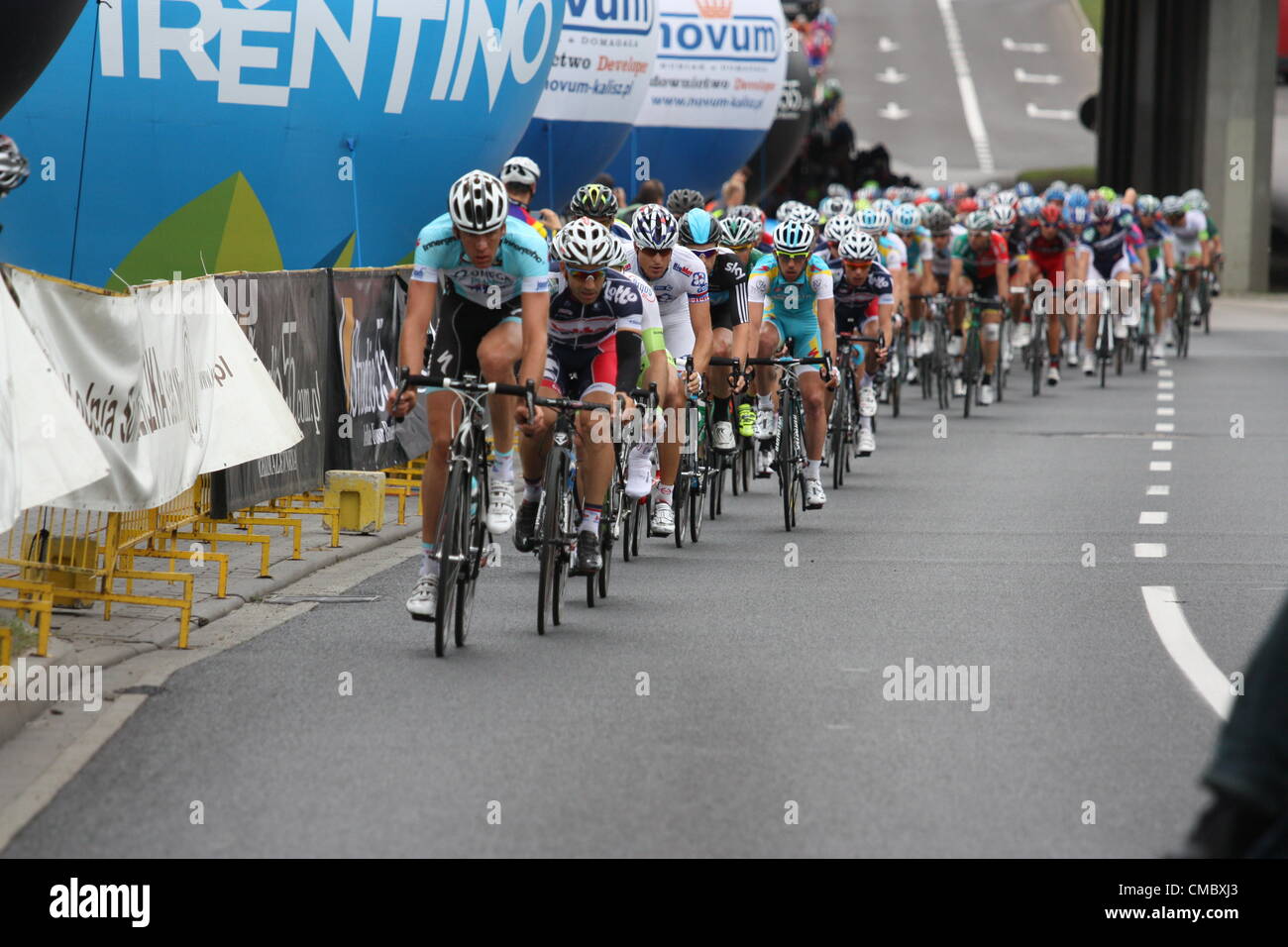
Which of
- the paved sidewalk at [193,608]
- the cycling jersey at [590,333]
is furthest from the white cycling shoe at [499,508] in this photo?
the paved sidewalk at [193,608]

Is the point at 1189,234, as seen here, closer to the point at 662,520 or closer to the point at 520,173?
the point at 520,173

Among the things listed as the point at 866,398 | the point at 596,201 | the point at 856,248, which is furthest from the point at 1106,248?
the point at 596,201

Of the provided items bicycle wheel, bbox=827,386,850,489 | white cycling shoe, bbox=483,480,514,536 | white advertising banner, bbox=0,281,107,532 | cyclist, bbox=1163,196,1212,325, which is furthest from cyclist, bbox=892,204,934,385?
white advertising banner, bbox=0,281,107,532

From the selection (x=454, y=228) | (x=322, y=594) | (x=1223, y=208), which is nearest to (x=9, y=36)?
(x=454, y=228)

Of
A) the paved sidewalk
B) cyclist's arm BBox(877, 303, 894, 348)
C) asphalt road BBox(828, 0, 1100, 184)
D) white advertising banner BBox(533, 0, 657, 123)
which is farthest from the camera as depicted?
asphalt road BBox(828, 0, 1100, 184)

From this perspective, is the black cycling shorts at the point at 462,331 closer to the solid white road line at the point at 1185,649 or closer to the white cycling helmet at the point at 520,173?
the solid white road line at the point at 1185,649

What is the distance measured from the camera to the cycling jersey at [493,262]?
8.90 metres

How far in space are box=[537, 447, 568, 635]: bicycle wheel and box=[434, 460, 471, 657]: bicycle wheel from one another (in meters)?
0.63

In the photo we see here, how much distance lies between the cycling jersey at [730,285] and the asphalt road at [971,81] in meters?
56.3

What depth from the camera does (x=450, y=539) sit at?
332 inches

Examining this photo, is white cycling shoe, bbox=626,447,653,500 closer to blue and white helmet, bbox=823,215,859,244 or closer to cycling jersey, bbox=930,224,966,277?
blue and white helmet, bbox=823,215,859,244

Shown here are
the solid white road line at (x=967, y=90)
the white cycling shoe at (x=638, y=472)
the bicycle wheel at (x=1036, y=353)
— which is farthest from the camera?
the solid white road line at (x=967, y=90)

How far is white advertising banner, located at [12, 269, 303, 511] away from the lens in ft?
28.2

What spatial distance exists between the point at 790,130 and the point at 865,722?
31.6m
